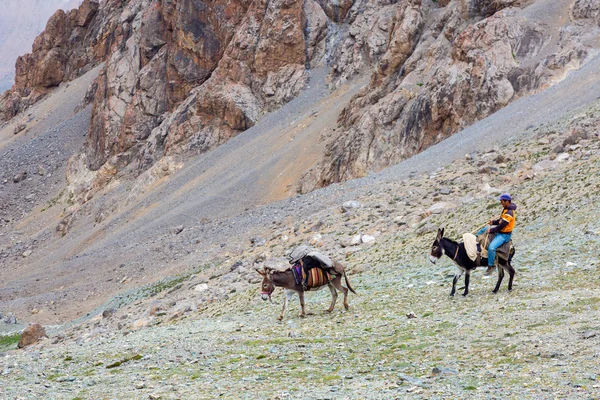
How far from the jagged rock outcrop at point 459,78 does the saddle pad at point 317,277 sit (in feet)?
98.3

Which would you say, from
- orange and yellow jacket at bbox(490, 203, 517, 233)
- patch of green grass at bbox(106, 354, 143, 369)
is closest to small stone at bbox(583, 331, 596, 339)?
orange and yellow jacket at bbox(490, 203, 517, 233)

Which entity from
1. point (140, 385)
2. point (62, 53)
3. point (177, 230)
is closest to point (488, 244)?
point (140, 385)

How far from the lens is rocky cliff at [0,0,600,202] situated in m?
41.8

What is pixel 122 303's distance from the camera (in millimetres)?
29391

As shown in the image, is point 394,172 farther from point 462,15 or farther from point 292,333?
point 292,333

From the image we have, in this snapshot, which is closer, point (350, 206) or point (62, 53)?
point (350, 206)

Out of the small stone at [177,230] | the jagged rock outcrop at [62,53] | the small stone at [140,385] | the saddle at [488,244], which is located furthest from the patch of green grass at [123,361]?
the jagged rock outcrop at [62,53]

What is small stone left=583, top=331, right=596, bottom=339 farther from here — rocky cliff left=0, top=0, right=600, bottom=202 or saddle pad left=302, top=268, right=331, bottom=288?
rocky cliff left=0, top=0, right=600, bottom=202

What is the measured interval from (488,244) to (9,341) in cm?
2345

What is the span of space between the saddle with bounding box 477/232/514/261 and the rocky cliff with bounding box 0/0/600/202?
29.2 metres

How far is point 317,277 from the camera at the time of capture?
14.0m

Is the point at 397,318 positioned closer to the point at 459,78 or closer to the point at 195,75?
the point at 459,78

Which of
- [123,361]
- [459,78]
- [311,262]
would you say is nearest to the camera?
[123,361]

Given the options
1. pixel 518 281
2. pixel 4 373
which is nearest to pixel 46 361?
pixel 4 373
